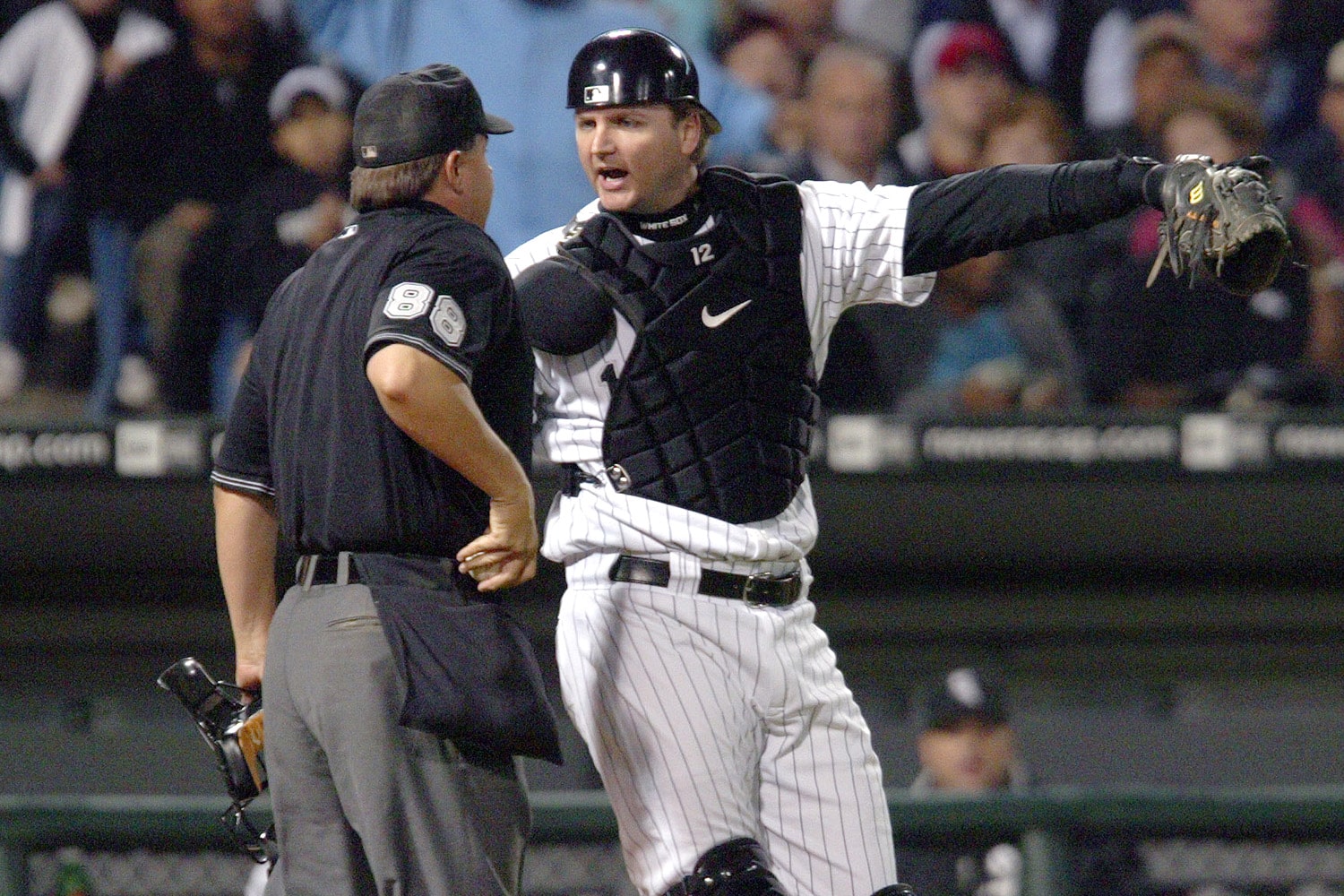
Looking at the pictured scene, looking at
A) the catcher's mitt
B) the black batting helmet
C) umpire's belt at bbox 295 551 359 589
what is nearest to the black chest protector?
the black batting helmet

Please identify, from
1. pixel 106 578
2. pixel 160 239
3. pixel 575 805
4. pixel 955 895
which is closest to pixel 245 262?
pixel 160 239

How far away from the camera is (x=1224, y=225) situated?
1.95 m

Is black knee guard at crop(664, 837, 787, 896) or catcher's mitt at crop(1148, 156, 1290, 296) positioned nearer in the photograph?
catcher's mitt at crop(1148, 156, 1290, 296)

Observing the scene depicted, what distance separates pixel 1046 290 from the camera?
4.52m

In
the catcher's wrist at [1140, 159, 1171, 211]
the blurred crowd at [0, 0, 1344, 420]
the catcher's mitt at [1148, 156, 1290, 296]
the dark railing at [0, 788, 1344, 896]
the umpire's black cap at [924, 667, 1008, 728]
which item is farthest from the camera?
the blurred crowd at [0, 0, 1344, 420]

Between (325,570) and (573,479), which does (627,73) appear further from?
(325,570)

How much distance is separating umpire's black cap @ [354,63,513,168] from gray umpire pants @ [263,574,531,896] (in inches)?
19.3

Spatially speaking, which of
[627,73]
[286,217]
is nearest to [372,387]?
[627,73]

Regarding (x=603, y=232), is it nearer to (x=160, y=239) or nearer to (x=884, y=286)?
(x=884, y=286)

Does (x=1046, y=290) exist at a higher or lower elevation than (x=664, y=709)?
higher

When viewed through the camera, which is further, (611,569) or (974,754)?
(974,754)

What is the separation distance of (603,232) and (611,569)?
415mm

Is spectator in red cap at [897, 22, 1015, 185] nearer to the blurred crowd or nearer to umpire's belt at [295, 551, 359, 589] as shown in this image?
the blurred crowd

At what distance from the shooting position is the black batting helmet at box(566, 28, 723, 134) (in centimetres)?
223
